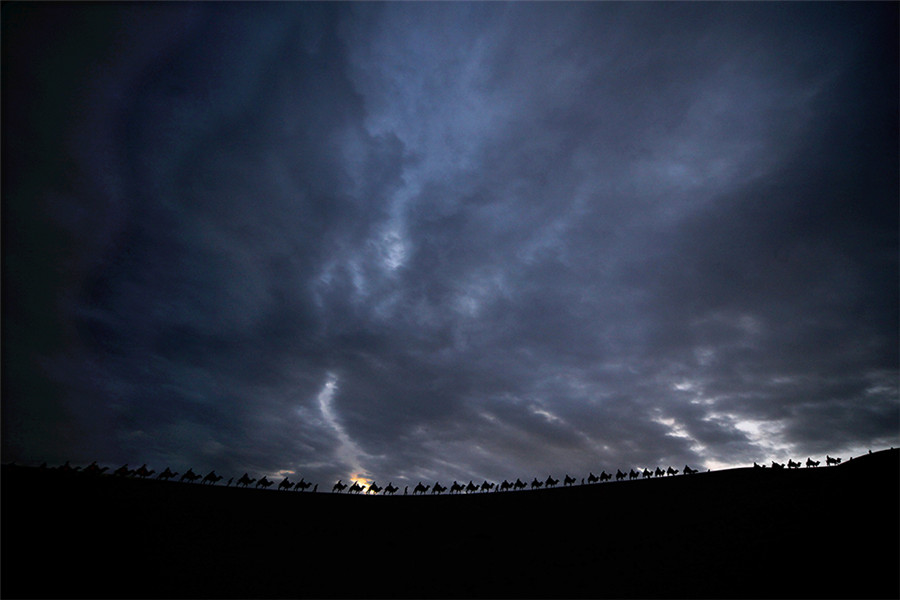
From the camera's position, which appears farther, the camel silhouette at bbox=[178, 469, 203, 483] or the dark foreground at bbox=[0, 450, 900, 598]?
the camel silhouette at bbox=[178, 469, 203, 483]

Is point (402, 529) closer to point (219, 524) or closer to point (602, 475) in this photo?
point (219, 524)

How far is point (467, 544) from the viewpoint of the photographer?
2366 centimetres

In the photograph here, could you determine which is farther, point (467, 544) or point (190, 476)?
point (190, 476)

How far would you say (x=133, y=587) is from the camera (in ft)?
54.7

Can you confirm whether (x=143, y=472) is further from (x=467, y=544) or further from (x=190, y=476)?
(x=467, y=544)

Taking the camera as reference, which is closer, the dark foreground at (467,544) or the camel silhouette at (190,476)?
the dark foreground at (467,544)

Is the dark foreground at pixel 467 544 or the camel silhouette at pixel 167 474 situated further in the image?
the camel silhouette at pixel 167 474

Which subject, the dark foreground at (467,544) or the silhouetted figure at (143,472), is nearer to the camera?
the dark foreground at (467,544)

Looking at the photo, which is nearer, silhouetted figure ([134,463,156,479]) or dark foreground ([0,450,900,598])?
dark foreground ([0,450,900,598])

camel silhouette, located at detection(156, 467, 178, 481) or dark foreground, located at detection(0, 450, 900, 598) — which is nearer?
dark foreground, located at detection(0, 450, 900, 598)

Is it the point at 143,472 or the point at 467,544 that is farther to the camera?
the point at 143,472

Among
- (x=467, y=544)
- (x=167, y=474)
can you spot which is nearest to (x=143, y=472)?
(x=167, y=474)

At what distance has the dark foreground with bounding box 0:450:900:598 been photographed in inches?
638

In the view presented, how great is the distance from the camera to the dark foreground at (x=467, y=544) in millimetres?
16203
